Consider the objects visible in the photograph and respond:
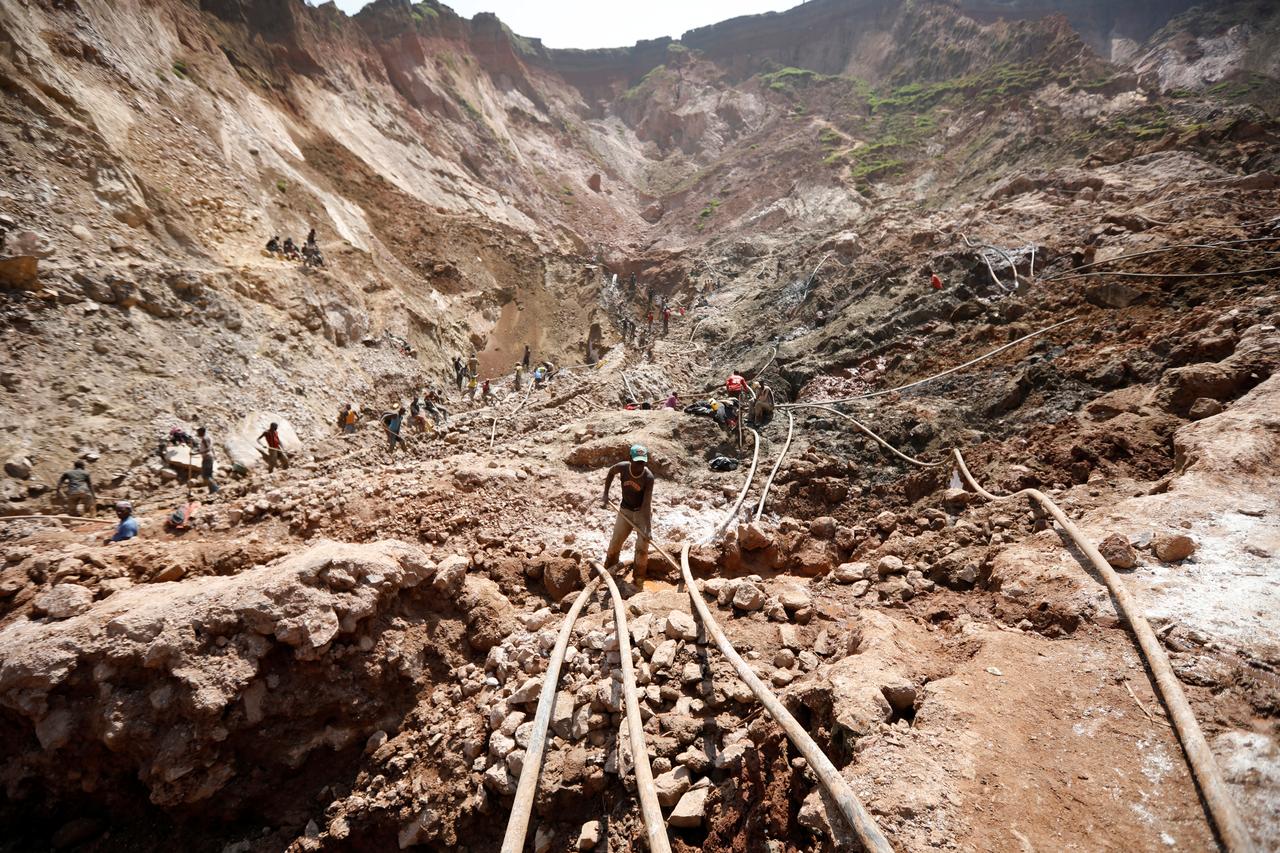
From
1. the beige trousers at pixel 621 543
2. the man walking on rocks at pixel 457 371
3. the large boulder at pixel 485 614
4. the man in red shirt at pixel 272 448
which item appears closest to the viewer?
the large boulder at pixel 485 614

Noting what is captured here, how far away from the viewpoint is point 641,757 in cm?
251

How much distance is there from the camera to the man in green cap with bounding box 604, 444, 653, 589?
5.11 m

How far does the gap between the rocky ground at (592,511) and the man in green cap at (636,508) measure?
26 cm

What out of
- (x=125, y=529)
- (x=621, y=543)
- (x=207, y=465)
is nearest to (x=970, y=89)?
(x=621, y=543)

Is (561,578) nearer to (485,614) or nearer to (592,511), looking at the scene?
(485,614)

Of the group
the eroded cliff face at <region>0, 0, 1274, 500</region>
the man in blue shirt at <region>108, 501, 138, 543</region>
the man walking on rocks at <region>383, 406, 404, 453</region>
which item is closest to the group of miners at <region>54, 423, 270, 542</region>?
the man in blue shirt at <region>108, 501, 138, 543</region>

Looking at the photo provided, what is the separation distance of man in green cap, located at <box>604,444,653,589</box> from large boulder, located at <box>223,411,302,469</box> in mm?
8146

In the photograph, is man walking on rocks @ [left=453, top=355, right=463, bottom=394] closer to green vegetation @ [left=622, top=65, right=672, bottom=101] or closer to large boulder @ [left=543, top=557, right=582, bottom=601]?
large boulder @ [left=543, top=557, right=582, bottom=601]

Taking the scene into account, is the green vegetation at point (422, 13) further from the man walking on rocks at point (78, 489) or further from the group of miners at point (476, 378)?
the man walking on rocks at point (78, 489)

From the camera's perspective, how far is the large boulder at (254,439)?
9.44m

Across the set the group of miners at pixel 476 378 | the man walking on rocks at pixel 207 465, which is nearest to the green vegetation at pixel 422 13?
the group of miners at pixel 476 378

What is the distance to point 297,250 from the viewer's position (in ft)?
45.0

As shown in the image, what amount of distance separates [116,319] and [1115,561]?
14.0m

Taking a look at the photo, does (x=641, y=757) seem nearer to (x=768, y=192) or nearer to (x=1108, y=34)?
(x=768, y=192)
